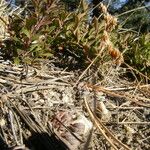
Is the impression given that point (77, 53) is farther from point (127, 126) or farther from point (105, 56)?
point (127, 126)

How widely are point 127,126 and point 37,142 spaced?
0.44m

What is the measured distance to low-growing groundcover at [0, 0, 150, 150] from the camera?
160 centimetres

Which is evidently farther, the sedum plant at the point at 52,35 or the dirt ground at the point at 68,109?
the sedum plant at the point at 52,35

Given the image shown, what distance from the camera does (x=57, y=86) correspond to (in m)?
1.92

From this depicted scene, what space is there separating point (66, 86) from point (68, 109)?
0.64 feet

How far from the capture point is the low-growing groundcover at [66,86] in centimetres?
160

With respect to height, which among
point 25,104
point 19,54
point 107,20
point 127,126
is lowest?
point 127,126

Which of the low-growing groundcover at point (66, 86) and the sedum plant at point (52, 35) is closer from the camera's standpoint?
the low-growing groundcover at point (66, 86)

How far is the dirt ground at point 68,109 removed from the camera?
158cm

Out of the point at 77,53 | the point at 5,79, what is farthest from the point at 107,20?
the point at 77,53

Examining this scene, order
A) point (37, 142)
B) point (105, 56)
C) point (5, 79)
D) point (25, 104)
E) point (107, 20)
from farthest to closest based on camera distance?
1. point (105, 56)
2. point (5, 79)
3. point (25, 104)
4. point (37, 142)
5. point (107, 20)

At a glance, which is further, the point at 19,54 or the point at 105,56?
the point at 105,56

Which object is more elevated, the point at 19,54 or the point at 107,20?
the point at 107,20

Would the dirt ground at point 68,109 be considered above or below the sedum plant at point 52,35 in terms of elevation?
below
